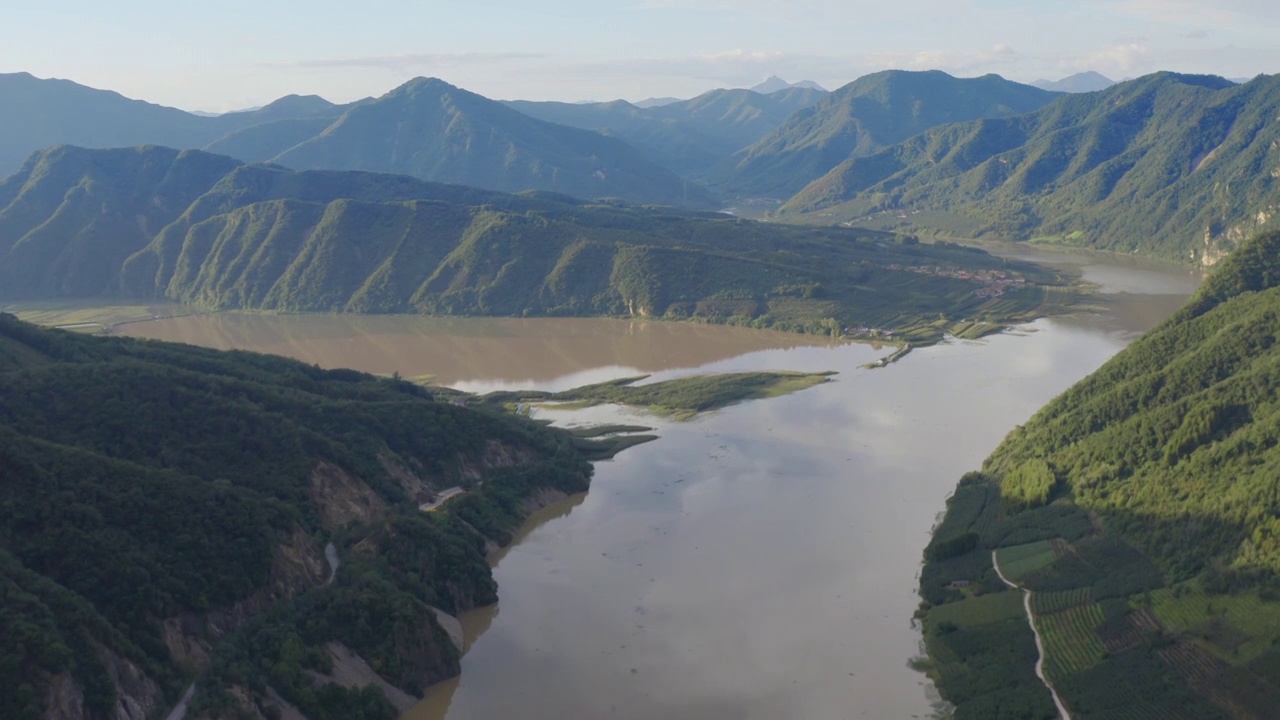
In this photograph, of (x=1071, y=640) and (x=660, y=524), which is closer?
(x=1071, y=640)

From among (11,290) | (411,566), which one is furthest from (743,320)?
(11,290)

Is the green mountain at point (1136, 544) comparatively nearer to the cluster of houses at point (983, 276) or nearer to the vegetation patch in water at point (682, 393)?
the vegetation patch in water at point (682, 393)

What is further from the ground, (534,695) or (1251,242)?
(1251,242)

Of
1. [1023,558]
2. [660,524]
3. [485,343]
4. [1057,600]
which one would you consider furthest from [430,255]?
[1057,600]

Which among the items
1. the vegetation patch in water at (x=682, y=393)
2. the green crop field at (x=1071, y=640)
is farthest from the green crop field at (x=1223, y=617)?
the vegetation patch in water at (x=682, y=393)

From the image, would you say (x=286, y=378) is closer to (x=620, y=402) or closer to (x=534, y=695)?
(x=620, y=402)

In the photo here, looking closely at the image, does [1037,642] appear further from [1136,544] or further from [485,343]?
[485,343]
